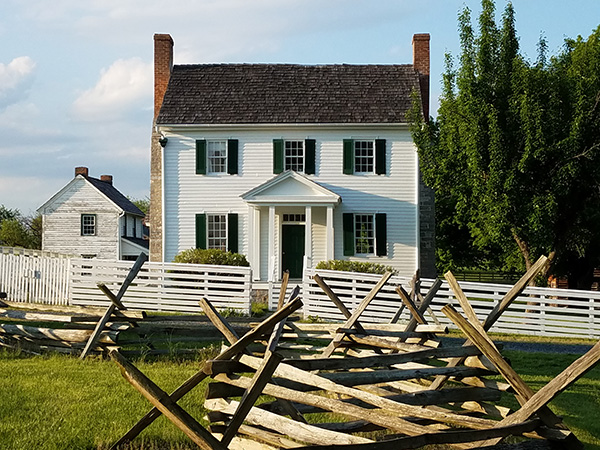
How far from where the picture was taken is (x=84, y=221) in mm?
41125

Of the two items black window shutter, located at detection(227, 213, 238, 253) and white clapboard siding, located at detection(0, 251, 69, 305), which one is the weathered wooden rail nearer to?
white clapboard siding, located at detection(0, 251, 69, 305)

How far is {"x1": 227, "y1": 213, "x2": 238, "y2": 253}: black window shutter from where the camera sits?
22.9 metres

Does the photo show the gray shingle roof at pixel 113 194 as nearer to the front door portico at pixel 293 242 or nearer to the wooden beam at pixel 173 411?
the front door portico at pixel 293 242

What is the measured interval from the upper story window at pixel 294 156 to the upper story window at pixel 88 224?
21.4 m

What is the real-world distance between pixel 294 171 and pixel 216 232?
11.1 feet

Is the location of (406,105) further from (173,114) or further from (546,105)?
(173,114)

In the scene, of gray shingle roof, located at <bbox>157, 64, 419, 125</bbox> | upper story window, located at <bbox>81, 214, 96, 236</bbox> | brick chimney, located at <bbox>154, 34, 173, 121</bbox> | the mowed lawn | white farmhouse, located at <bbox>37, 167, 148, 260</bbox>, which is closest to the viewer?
the mowed lawn

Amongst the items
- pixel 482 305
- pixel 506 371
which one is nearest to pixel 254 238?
pixel 482 305

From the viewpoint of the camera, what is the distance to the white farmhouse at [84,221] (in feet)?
A: 134

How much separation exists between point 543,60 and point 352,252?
8431 mm

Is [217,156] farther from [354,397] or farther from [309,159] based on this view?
[354,397]

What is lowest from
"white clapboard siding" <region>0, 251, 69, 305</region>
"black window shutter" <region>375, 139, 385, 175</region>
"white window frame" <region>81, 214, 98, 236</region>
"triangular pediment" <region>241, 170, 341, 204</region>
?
"white clapboard siding" <region>0, 251, 69, 305</region>

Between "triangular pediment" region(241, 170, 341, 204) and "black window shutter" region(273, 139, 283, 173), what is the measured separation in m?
1.13

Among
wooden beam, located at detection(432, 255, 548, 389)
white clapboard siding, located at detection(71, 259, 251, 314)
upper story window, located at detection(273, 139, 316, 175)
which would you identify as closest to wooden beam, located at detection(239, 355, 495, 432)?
wooden beam, located at detection(432, 255, 548, 389)
